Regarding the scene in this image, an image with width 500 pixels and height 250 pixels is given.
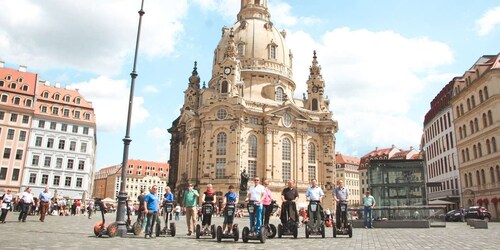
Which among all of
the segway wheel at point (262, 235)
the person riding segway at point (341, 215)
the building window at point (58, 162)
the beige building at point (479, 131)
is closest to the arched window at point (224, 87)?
the building window at point (58, 162)

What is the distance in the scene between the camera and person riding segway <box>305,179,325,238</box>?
13422 millimetres

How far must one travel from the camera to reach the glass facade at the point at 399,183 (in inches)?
977

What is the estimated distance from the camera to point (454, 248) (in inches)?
404

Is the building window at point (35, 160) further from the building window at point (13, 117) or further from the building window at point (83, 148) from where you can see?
the building window at point (83, 148)

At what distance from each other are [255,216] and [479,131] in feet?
128

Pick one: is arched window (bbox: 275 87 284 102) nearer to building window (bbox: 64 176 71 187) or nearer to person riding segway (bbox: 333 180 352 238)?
building window (bbox: 64 176 71 187)

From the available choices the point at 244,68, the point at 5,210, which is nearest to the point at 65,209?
the point at 5,210

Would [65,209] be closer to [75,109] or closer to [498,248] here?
[75,109]

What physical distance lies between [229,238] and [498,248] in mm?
7667

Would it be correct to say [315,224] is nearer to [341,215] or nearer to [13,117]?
[341,215]

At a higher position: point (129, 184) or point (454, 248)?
point (129, 184)

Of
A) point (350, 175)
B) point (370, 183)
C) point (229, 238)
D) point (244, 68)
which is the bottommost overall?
point (229, 238)

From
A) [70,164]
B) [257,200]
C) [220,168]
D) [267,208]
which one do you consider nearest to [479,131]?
[220,168]

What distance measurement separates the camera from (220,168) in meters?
58.9
